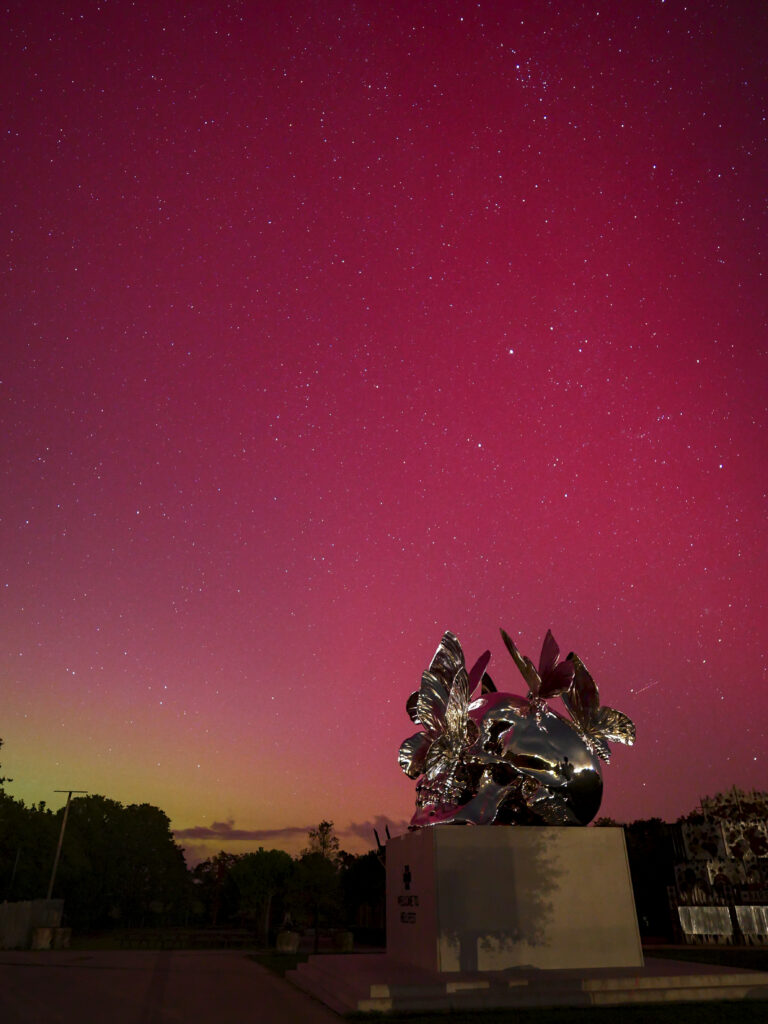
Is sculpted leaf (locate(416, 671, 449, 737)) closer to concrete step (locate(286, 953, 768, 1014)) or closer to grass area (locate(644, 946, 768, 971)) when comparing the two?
concrete step (locate(286, 953, 768, 1014))

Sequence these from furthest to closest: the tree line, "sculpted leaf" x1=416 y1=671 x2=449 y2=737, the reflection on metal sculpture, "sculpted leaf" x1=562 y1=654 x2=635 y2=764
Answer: the tree line, "sculpted leaf" x1=562 y1=654 x2=635 y2=764, "sculpted leaf" x1=416 y1=671 x2=449 y2=737, the reflection on metal sculpture

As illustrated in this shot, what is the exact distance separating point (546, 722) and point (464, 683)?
1631 mm

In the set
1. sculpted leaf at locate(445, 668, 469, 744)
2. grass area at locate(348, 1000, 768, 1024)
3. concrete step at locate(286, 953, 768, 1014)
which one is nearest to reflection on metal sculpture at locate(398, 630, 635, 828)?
sculpted leaf at locate(445, 668, 469, 744)

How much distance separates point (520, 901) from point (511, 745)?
246 centimetres

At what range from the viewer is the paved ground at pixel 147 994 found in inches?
381

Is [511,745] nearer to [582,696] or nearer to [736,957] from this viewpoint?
[582,696]

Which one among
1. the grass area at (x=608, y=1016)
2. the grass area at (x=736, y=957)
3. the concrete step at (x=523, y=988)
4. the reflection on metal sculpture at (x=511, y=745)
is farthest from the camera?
the grass area at (x=736, y=957)

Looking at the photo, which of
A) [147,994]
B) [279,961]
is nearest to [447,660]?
[147,994]

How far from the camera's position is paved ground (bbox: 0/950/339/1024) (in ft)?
31.8

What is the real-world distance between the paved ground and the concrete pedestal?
234cm

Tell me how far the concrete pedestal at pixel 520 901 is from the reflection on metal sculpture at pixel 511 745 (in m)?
0.51

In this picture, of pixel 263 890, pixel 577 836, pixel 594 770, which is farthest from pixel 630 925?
pixel 263 890

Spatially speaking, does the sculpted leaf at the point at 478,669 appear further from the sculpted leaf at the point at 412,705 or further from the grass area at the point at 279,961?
the grass area at the point at 279,961

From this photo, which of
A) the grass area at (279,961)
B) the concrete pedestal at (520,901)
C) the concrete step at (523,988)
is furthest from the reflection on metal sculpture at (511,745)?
the grass area at (279,961)
